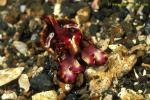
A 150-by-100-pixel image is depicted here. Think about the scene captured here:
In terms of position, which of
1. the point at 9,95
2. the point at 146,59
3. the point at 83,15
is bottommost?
the point at 9,95

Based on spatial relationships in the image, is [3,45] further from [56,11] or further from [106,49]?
[106,49]

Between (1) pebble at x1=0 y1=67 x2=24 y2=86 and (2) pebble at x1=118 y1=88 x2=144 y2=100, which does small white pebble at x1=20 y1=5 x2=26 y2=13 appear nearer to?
(1) pebble at x1=0 y1=67 x2=24 y2=86

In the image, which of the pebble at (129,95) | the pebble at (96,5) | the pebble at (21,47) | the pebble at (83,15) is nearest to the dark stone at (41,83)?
the pebble at (21,47)

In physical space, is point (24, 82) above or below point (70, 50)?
below

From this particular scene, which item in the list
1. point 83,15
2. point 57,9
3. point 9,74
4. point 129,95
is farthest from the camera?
point 57,9

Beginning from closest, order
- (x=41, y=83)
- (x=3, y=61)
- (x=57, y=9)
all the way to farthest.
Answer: (x=41, y=83) → (x=3, y=61) → (x=57, y=9)

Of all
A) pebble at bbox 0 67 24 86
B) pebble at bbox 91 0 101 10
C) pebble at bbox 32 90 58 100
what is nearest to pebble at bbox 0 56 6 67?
pebble at bbox 0 67 24 86

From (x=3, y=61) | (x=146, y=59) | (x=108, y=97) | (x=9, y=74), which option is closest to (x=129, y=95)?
(x=108, y=97)

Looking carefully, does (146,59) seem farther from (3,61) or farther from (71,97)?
(3,61)
